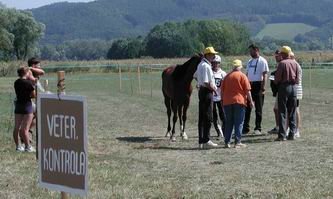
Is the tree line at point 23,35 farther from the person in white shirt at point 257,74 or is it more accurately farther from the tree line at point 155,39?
the person in white shirt at point 257,74

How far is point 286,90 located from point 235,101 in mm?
1453

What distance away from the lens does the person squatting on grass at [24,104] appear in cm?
1282

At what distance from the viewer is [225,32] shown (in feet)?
388

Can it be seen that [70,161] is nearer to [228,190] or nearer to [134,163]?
[228,190]

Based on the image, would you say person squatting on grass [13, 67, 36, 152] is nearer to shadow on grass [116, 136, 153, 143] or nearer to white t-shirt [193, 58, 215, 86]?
shadow on grass [116, 136, 153, 143]

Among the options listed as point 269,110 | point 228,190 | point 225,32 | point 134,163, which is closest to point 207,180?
point 228,190

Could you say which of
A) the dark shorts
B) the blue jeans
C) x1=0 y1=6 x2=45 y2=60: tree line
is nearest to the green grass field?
the blue jeans

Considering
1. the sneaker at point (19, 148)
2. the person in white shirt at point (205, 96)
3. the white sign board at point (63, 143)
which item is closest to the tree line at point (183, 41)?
the person in white shirt at point (205, 96)

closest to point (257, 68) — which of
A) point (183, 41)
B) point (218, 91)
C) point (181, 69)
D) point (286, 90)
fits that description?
point (218, 91)

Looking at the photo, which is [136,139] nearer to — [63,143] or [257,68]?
[257,68]

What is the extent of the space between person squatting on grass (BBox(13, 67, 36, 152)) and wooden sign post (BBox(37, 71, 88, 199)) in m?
7.21

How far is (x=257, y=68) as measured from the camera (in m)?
15.4

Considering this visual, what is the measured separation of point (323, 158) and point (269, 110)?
38.3 ft

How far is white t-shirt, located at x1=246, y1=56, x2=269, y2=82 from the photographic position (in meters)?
15.4
